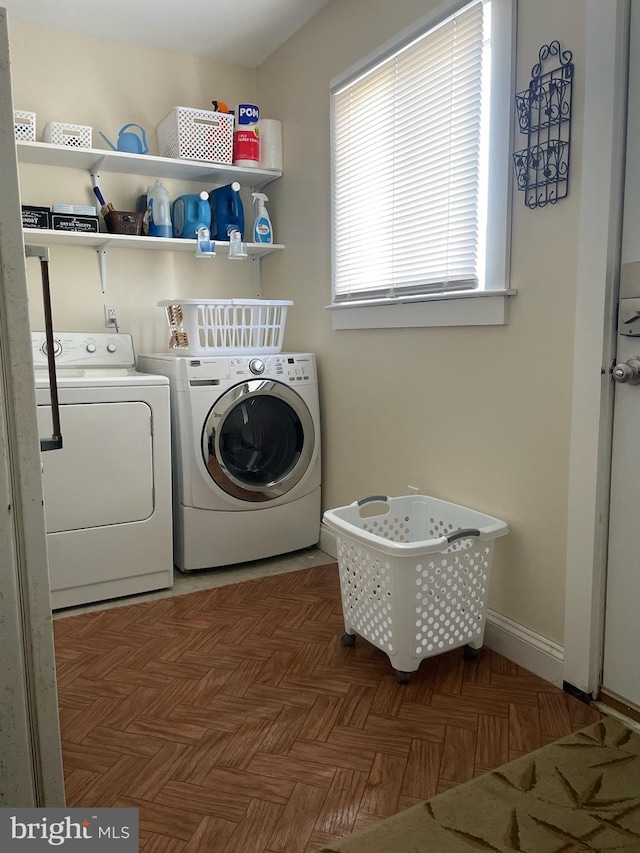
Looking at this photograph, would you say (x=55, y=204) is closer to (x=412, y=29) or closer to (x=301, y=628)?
(x=412, y=29)

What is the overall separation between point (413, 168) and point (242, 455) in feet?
4.51

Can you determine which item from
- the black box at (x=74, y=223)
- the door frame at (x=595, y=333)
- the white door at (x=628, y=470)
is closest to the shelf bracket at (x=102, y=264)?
the black box at (x=74, y=223)

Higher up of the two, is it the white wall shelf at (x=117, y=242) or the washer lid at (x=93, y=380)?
the white wall shelf at (x=117, y=242)

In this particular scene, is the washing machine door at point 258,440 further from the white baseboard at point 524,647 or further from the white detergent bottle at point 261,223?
the white baseboard at point 524,647

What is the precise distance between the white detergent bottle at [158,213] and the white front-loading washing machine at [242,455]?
60 cm

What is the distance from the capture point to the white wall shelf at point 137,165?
9.44ft

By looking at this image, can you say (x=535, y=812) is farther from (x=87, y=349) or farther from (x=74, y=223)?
(x=74, y=223)

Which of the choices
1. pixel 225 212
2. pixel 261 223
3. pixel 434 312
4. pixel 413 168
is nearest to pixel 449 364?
pixel 434 312

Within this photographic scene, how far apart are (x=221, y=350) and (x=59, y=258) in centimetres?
95

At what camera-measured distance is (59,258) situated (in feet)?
10.3

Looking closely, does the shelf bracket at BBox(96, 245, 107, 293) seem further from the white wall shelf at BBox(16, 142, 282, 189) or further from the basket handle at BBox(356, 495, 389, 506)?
the basket handle at BBox(356, 495, 389, 506)

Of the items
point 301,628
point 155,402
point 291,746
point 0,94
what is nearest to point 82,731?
point 291,746

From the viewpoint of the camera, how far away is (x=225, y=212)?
3.30m

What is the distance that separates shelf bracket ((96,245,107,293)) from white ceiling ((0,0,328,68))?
2.90 ft
